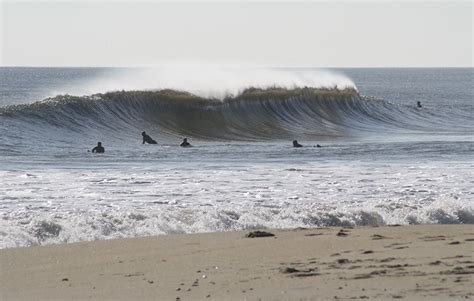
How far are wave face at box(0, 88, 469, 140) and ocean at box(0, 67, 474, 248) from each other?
7 centimetres

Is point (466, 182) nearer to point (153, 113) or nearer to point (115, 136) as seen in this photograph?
point (115, 136)

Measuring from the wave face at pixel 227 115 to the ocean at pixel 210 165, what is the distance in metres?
0.07

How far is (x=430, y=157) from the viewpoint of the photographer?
20.4 metres

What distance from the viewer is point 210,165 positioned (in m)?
17.7

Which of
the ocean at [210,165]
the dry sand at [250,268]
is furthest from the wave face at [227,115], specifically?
the dry sand at [250,268]

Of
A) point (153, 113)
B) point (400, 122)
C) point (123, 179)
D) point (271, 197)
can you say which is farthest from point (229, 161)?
point (400, 122)

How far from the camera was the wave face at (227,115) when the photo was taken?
2833 centimetres

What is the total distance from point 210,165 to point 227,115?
54.6 feet

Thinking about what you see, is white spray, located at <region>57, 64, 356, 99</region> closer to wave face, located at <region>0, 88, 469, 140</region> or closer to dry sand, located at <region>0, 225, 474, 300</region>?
wave face, located at <region>0, 88, 469, 140</region>

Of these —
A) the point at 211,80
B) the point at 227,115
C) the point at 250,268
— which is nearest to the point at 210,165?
the point at 250,268

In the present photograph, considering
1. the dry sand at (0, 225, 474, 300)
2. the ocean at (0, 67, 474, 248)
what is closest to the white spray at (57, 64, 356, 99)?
the ocean at (0, 67, 474, 248)

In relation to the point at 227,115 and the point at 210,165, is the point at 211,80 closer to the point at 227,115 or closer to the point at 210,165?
the point at 227,115

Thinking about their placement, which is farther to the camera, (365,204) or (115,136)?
(115,136)

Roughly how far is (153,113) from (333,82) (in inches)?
543
